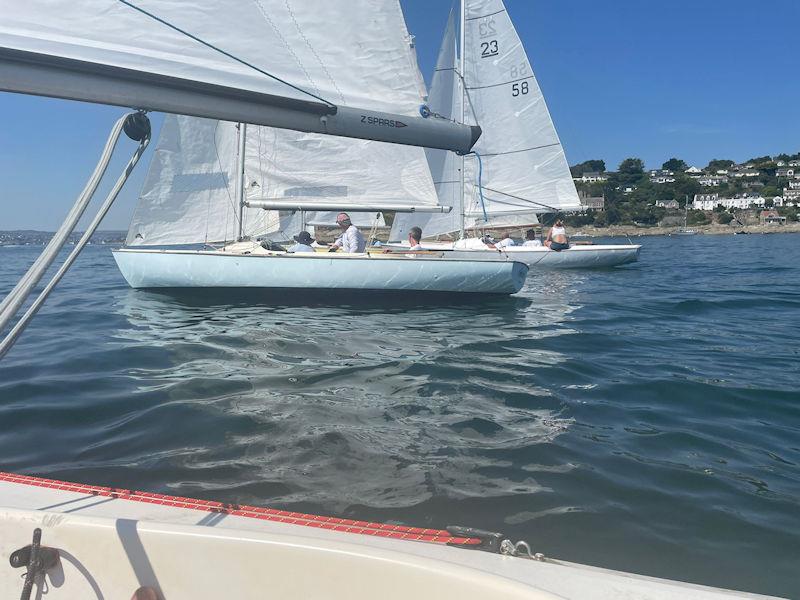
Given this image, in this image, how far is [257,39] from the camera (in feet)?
10.9

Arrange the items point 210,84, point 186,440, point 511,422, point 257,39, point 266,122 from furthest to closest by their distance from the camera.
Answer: point 511,422 → point 186,440 → point 257,39 → point 266,122 → point 210,84

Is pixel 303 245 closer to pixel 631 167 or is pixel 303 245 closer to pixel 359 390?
pixel 359 390

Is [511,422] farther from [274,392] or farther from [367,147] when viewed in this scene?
[367,147]

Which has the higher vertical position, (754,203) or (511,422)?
(754,203)

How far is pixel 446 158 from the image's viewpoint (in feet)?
74.0

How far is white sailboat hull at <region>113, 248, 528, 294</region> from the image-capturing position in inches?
384

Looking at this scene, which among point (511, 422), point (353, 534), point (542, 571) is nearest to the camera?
point (542, 571)

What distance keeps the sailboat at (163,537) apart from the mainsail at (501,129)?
20023 millimetres

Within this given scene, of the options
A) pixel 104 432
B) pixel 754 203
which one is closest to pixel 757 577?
pixel 104 432

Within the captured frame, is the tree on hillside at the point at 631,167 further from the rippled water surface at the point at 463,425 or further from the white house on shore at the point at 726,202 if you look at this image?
the rippled water surface at the point at 463,425

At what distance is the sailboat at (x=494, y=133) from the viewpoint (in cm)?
2217

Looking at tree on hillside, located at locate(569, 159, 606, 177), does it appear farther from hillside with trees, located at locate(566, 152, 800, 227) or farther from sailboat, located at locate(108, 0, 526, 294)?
sailboat, located at locate(108, 0, 526, 294)

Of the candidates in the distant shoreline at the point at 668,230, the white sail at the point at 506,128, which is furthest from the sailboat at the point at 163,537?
the distant shoreline at the point at 668,230

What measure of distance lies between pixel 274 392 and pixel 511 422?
6.94 feet
